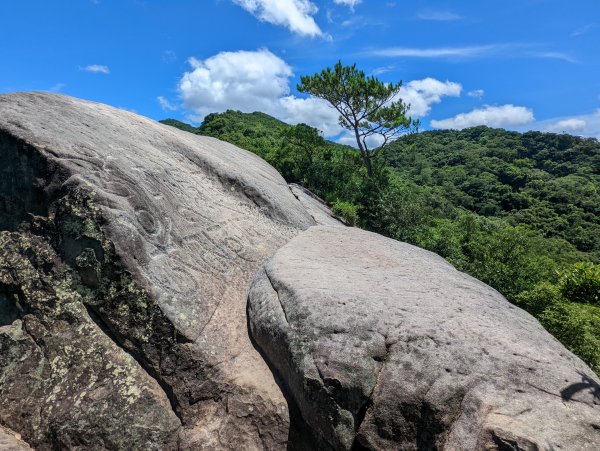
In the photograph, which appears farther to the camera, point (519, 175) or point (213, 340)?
point (519, 175)

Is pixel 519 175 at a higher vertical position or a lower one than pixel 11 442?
higher

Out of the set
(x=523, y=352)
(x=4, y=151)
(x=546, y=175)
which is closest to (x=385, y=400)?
(x=523, y=352)

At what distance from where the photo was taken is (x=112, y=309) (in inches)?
234

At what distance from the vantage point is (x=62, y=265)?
20.3 feet

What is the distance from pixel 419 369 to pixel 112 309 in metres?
→ 3.98

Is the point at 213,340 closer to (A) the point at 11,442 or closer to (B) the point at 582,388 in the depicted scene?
(A) the point at 11,442

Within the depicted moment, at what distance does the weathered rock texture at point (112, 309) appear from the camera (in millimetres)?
5367

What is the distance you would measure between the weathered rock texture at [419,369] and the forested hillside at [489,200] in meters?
9.50

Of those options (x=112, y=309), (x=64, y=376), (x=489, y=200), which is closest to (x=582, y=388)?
(x=112, y=309)

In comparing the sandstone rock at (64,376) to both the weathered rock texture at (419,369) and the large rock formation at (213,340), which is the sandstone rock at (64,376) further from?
the weathered rock texture at (419,369)

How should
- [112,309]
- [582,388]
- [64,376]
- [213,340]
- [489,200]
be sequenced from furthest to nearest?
[489,200] → [213,340] → [112,309] → [64,376] → [582,388]

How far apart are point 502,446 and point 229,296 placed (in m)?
4.24

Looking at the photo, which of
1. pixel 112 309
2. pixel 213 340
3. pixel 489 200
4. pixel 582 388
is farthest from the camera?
pixel 489 200

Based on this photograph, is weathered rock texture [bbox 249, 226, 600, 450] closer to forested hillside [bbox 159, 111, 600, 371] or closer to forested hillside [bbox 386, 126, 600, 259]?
forested hillside [bbox 159, 111, 600, 371]
